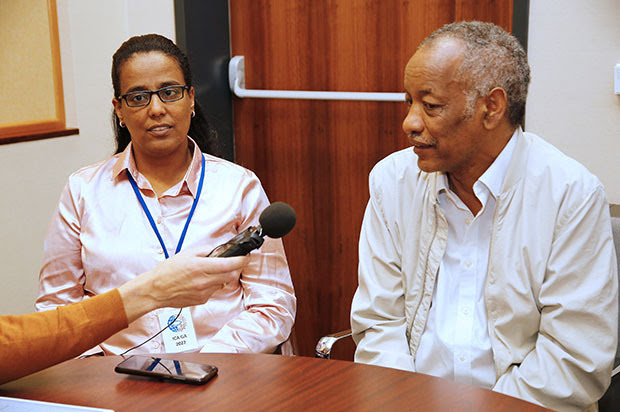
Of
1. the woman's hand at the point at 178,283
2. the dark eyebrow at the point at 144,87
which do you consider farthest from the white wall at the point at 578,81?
the woman's hand at the point at 178,283

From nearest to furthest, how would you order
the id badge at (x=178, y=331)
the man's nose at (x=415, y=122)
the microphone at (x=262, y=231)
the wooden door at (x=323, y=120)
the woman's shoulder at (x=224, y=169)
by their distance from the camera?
the microphone at (x=262, y=231) < the man's nose at (x=415, y=122) < the id badge at (x=178, y=331) < the woman's shoulder at (x=224, y=169) < the wooden door at (x=323, y=120)

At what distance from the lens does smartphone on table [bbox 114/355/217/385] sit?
144 centimetres

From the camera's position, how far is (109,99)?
3195 mm

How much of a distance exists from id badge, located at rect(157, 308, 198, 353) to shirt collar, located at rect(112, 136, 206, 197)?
389mm

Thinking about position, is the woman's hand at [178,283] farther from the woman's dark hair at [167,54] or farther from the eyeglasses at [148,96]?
the woman's dark hair at [167,54]

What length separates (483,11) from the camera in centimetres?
273

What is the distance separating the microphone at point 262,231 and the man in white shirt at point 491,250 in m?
0.53

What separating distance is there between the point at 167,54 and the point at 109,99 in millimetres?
1038

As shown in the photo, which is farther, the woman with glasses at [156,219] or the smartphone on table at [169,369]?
the woman with glasses at [156,219]

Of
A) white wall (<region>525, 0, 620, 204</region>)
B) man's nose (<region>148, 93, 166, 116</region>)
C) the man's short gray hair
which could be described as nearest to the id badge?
man's nose (<region>148, 93, 166, 116</region>)

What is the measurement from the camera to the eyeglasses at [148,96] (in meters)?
2.21

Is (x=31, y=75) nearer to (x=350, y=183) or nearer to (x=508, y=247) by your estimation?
(x=350, y=183)

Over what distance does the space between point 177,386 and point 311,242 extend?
72.3 inches

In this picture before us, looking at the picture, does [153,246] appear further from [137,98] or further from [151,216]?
[137,98]
